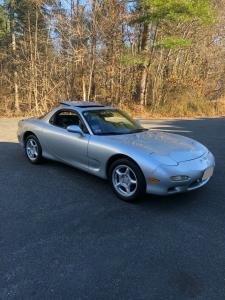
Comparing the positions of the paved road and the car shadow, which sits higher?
the car shadow

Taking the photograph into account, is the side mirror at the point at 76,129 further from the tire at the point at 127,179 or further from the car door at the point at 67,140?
the tire at the point at 127,179

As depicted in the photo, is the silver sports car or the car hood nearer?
the silver sports car

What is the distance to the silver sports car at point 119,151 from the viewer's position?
4422 millimetres

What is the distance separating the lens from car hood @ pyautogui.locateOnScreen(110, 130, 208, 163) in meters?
4.61

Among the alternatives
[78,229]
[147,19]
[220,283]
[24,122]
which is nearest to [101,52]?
[147,19]

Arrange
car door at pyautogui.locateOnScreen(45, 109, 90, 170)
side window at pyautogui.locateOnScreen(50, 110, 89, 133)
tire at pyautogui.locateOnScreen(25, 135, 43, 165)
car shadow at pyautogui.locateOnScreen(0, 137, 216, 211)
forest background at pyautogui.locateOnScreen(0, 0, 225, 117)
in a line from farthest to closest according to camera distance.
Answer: forest background at pyautogui.locateOnScreen(0, 0, 225, 117) → tire at pyautogui.locateOnScreen(25, 135, 43, 165) → side window at pyautogui.locateOnScreen(50, 110, 89, 133) → car door at pyautogui.locateOnScreen(45, 109, 90, 170) → car shadow at pyautogui.locateOnScreen(0, 137, 216, 211)

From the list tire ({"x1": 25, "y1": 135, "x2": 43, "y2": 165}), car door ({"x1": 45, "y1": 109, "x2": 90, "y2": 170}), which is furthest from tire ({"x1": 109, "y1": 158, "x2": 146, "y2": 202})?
tire ({"x1": 25, "y1": 135, "x2": 43, "y2": 165})

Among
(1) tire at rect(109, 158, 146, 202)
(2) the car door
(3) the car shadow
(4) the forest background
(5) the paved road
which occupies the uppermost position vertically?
(4) the forest background

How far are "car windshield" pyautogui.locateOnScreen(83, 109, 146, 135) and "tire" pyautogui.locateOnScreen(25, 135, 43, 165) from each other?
1300 millimetres

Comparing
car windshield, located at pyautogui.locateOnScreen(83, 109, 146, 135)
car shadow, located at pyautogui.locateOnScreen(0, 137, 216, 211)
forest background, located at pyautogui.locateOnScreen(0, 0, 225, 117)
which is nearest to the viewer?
car shadow, located at pyautogui.locateOnScreen(0, 137, 216, 211)

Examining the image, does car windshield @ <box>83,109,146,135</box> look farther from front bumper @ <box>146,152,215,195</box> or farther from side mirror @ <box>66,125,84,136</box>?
front bumper @ <box>146,152,215,195</box>

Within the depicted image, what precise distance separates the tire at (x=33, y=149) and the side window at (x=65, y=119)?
55 cm

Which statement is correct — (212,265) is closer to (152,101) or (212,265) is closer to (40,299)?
(40,299)

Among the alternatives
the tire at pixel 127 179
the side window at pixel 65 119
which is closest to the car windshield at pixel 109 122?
the side window at pixel 65 119
